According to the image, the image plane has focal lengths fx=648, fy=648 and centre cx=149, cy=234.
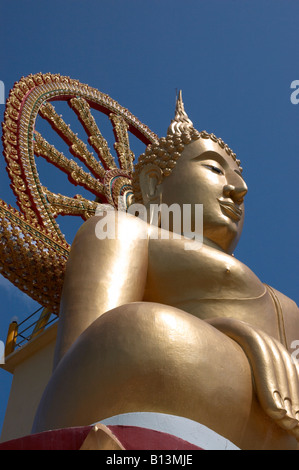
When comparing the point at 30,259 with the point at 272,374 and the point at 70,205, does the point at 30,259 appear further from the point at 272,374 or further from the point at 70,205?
the point at 272,374

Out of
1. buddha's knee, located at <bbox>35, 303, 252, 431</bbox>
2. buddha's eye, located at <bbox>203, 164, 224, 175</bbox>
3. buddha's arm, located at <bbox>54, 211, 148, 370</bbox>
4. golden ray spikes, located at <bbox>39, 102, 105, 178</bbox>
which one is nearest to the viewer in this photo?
buddha's knee, located at <bbox>35, 303, 252, 431</bbox>

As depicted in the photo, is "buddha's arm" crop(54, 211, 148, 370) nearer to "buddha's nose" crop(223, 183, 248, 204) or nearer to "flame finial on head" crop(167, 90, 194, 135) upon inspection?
A: "buddha's nose" crop(223, 183, 248, 204)

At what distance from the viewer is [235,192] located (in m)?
3.69

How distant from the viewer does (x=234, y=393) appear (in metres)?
2.29

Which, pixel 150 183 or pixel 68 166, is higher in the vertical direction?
pixel 68 166

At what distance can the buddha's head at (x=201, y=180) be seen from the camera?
11.9 feet

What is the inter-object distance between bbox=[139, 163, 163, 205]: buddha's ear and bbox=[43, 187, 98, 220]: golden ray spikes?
63cm

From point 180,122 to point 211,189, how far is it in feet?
2.96

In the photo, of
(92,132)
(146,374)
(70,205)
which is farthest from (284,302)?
(92,132)

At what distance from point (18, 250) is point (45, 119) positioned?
162 cm

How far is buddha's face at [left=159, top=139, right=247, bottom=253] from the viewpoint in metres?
3.62

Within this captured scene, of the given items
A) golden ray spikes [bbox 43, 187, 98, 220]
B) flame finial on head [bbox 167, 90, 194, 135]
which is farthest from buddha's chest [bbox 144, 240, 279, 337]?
golden ray spikes [bbox 43, 187, 98, 220]
